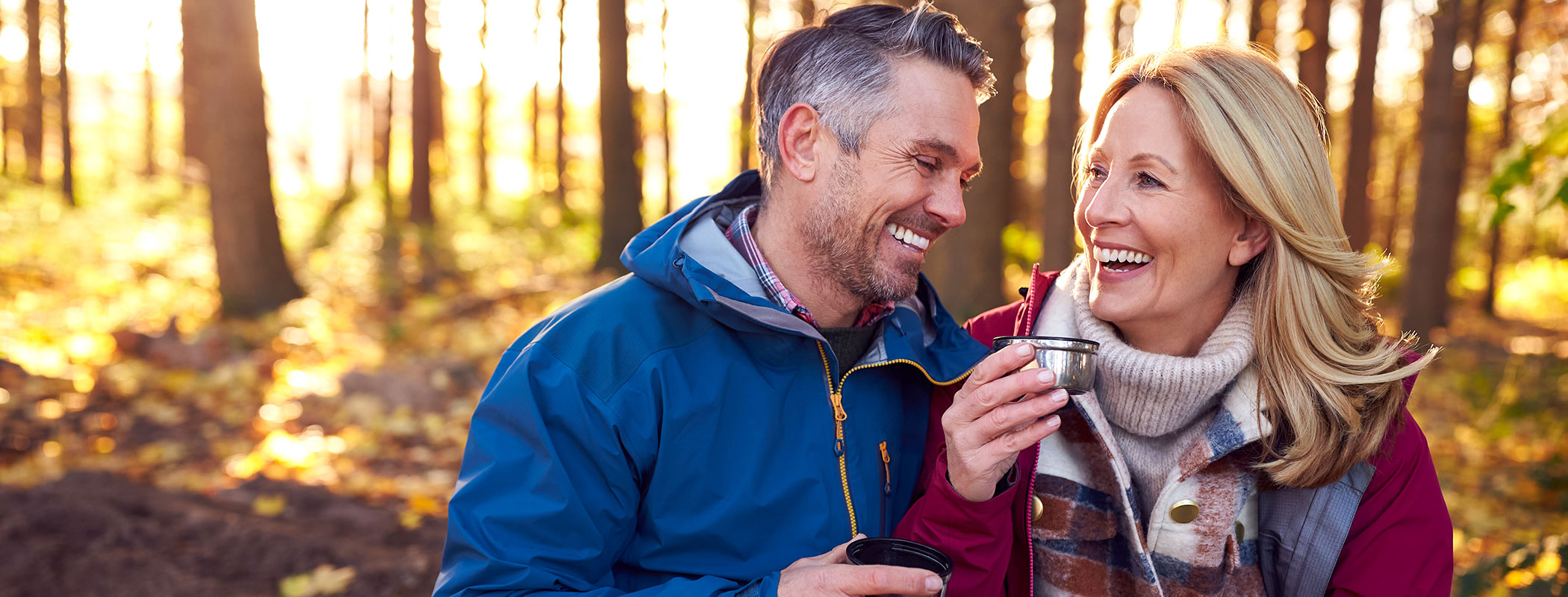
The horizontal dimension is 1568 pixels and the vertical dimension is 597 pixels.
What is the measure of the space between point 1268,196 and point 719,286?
4.56 ft

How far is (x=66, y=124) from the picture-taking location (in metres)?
17.9

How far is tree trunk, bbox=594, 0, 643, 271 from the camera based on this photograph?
39.1 ft

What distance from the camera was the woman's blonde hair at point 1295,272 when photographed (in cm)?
222

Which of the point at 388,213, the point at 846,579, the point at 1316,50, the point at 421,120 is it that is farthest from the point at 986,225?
the point at 388,213

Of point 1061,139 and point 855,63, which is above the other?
point 1061,139

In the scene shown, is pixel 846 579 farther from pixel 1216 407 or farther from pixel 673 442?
pixel 1216 407

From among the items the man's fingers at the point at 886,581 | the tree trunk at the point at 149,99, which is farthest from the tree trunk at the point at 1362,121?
the tree trunk at the point at 149,99

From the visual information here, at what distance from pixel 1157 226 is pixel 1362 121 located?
13.2 m

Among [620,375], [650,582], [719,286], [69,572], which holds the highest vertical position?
[719,286]

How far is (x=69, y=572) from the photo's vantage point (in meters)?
4.13

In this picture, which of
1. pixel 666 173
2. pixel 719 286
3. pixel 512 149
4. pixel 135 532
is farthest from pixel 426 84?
pixel 512 149

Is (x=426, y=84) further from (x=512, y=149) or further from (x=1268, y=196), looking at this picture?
(x=512, y=149)

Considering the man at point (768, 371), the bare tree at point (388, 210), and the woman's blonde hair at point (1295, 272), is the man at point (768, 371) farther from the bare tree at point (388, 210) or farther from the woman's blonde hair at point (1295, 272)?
the bare tree at point (388, 210)

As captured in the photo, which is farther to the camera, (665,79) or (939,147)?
(665,79)
